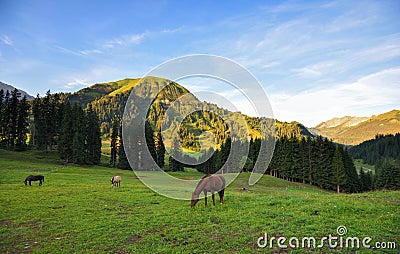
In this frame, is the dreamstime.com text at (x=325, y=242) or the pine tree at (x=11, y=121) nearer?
the dreamstime.com text at (x=325, y=242)

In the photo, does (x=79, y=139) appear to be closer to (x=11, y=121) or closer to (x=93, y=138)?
(x=93, y=138)

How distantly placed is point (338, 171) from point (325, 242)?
61.1m

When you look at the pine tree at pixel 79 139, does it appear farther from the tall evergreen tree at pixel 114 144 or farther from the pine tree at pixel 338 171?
the pine tree at pixel 338 171

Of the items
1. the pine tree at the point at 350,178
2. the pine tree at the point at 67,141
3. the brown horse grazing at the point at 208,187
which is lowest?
the pine tree at the point at 350,178

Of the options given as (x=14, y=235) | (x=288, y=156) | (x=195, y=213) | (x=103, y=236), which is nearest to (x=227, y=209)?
(x=195, y=213)

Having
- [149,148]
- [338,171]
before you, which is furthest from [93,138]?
[338,171]

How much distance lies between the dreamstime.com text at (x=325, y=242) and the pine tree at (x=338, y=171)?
194 ft

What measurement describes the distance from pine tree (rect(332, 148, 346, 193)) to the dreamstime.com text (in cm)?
5912

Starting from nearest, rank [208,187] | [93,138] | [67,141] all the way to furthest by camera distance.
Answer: [208,187], [67,141], [93,138]

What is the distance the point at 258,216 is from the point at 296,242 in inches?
162

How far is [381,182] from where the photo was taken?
73.1 meters

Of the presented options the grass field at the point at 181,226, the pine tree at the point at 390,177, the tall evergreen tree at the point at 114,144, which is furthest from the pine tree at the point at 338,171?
the tall evergreen tree at the point at 114,144

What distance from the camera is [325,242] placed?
366 inches

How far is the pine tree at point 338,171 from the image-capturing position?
60875 millimetres
